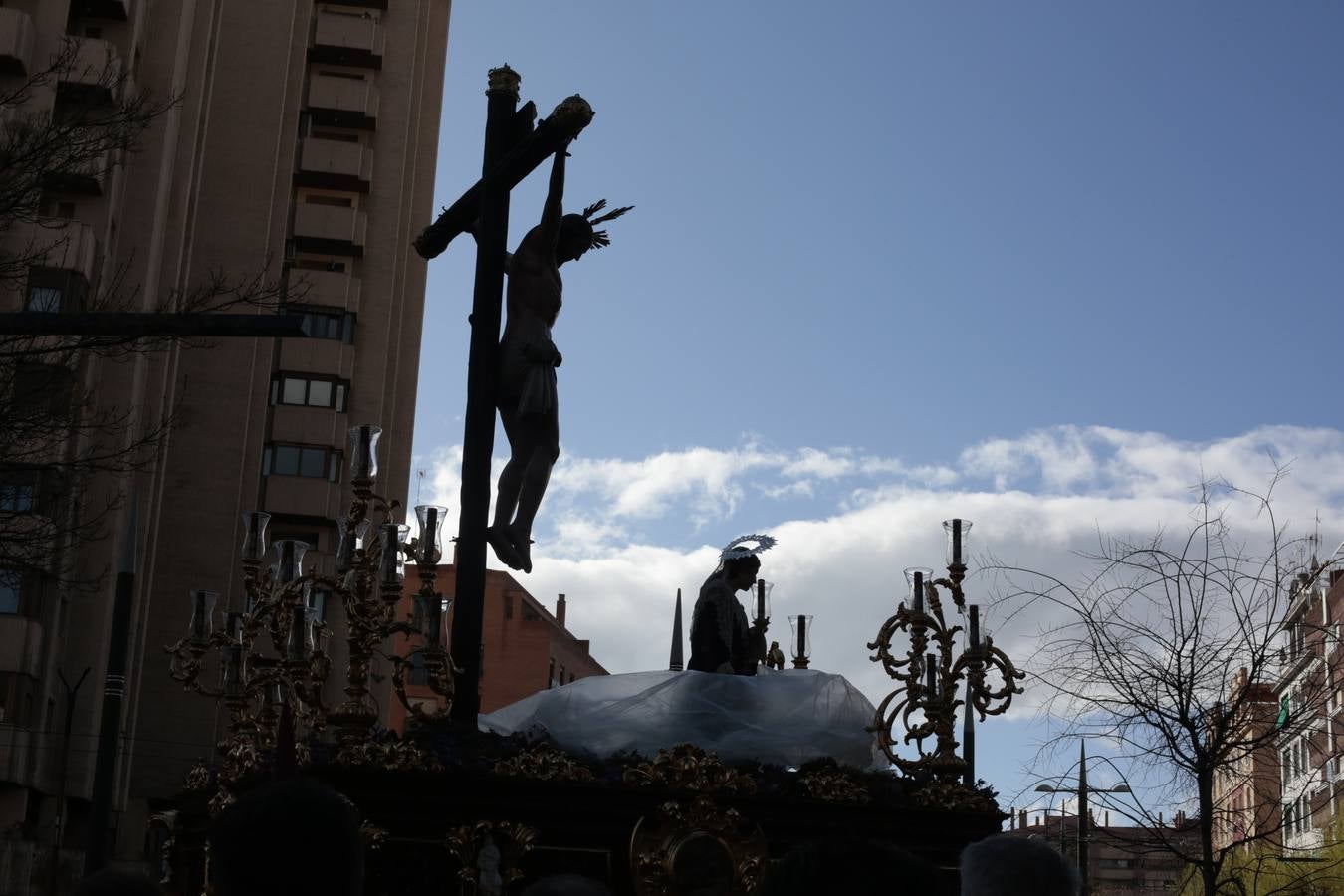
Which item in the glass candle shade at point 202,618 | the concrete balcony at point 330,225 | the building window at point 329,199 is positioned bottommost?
the glass candle shade at point 202,618

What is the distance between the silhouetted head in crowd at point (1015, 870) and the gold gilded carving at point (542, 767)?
217 inches

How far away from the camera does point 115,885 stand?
10.8ft

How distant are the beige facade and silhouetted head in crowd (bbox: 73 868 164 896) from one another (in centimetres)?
2773

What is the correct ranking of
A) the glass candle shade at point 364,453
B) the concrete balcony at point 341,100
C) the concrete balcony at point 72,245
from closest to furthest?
the glass candle shade at point 364,453 → the concrete balcony at point 72,245 → the concrete balcony at point 341,100

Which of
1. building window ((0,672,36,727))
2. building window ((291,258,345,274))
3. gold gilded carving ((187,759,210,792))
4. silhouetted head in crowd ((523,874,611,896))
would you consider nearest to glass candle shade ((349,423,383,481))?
gold gilded carving ((187,759,210,792))

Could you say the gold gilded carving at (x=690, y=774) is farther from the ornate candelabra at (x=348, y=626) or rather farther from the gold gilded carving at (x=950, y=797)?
the ornate candelabra at (x=348, y=626)

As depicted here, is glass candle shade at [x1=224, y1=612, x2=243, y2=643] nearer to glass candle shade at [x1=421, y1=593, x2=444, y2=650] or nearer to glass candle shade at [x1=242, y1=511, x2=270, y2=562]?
glass candle shade at [x1=242, y1=511, x2=270, y2=562]

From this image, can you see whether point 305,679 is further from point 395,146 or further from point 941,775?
point 395,146

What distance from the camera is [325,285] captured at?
165ft

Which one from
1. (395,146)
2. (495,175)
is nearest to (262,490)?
(395,146)

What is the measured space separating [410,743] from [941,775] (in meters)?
3.14

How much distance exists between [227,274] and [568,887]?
45.5 meters

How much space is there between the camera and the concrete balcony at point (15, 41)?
1309 inches

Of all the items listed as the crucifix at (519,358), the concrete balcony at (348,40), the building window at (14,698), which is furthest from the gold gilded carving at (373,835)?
the concrete balcony at (348,40)
